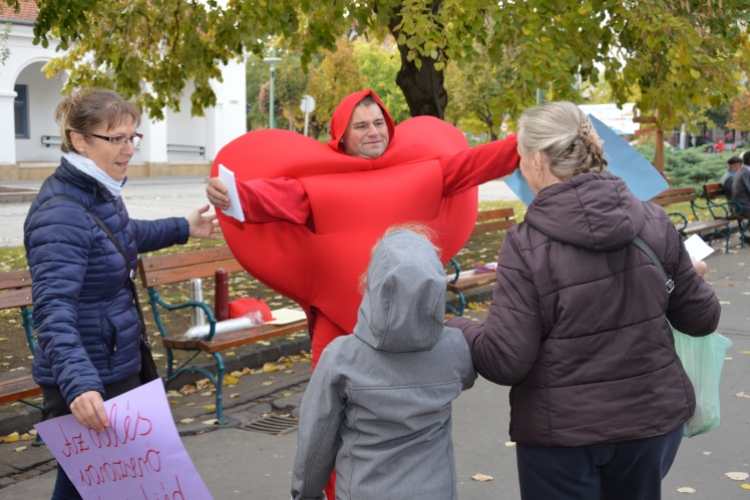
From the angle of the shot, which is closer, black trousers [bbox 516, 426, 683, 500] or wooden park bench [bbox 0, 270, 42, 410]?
black trousers [bbox 516, 426, 683, 500]

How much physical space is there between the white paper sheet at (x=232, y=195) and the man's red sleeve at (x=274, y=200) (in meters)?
0.03

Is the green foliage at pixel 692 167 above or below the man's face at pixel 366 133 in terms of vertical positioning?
below

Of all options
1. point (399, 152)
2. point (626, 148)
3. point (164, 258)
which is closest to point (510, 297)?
point (399, 152)

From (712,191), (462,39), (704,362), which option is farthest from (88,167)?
(712,191)

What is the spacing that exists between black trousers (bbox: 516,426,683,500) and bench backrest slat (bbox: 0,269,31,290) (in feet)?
12.9

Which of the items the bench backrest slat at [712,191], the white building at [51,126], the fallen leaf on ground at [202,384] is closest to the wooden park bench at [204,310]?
the fallen leaf on ground at [202,384]

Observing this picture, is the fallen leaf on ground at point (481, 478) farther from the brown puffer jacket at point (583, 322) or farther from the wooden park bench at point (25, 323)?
the wooden park bench at point (25, 323)

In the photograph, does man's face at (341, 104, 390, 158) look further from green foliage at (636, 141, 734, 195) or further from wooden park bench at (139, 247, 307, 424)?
green foliage at (636, 141, 734, 195)

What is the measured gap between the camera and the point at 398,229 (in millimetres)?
2342

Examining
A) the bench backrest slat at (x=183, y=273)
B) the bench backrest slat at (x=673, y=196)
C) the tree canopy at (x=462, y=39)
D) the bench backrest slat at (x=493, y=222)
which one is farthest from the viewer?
the bench backrest slat at (x=673, y=196)

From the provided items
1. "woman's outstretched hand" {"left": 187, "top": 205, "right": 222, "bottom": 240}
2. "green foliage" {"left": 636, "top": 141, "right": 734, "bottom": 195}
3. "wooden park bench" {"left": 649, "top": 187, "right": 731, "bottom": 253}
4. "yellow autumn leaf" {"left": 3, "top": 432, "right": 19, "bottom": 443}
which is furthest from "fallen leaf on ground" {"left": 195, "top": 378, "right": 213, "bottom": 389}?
"green foliage" {"left": 636, "top": 141, "right": 734, "bottom": 195}

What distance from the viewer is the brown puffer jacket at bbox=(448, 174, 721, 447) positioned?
2.26m

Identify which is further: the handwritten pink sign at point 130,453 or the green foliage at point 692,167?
the green foliage at point 692,167

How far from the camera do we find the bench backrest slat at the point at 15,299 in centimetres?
503
